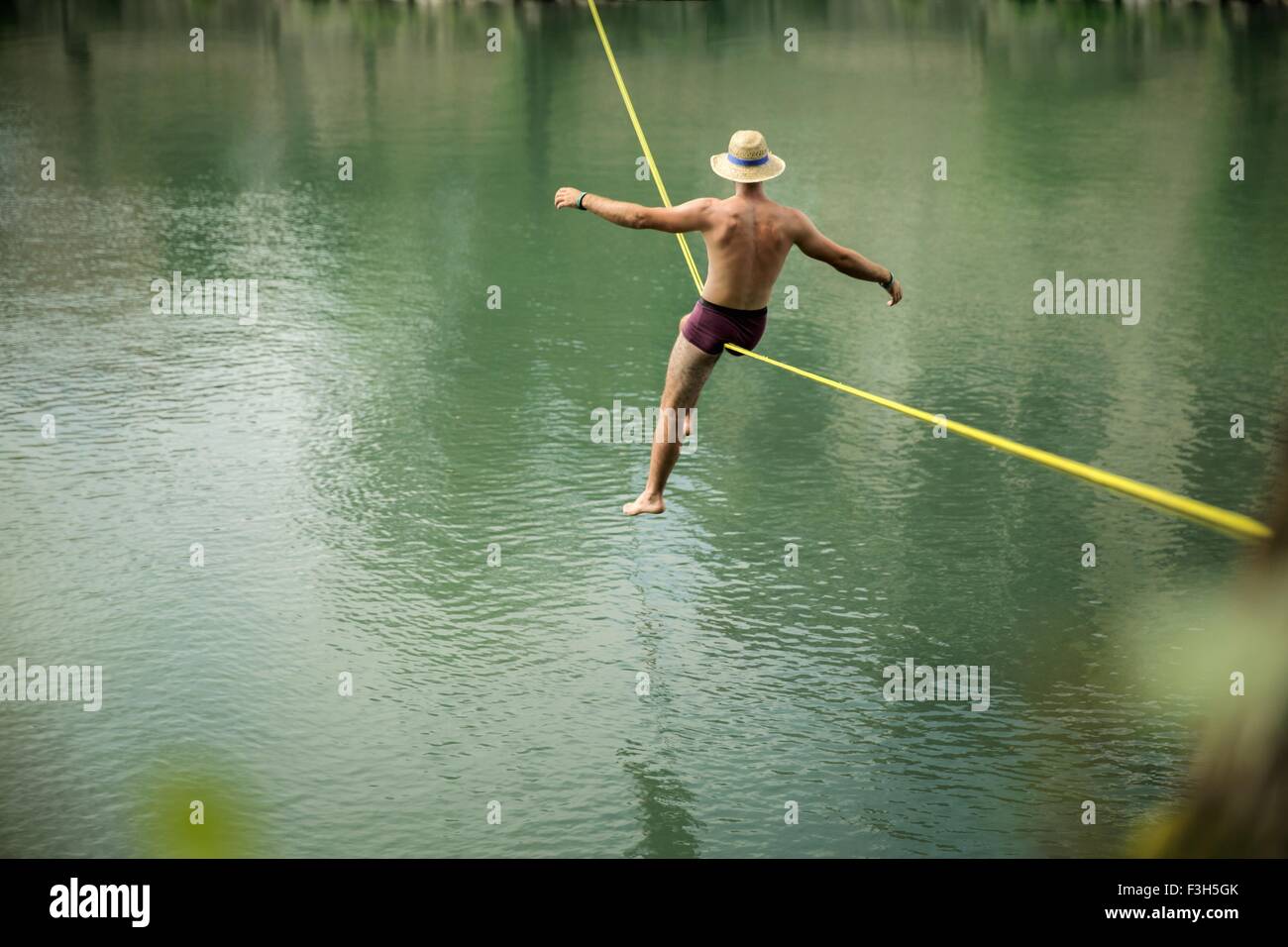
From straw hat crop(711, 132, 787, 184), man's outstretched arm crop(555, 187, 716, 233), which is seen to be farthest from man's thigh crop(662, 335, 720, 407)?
straw hat crop(711, 132, 787, 184)

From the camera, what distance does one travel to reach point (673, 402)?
7.82m

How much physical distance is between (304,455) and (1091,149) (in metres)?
12.6

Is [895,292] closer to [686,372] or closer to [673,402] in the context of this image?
[686,372]

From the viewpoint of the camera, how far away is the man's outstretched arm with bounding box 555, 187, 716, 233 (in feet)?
23.1

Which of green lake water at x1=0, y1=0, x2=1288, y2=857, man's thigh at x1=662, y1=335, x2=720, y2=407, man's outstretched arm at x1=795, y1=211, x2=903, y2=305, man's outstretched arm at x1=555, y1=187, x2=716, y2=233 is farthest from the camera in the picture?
man's thigh at x1=662, y1=335, x2=720, y2=407

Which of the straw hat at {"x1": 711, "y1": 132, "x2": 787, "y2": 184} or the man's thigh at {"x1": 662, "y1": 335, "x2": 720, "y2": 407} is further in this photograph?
the man's thigh at {"x1": 662, "y1": 335, "x2": 720, "y2": 407}

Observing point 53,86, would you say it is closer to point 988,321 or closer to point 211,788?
point 988,321

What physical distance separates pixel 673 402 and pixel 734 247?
909 millimetres

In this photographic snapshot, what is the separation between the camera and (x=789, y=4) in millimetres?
34562

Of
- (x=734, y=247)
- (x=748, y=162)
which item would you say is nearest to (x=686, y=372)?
(x=734, y=247)

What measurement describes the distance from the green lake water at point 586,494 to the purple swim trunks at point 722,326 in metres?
1.51

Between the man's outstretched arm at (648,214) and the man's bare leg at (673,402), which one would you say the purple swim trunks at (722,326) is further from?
the man's outstretched arm at (648,214)

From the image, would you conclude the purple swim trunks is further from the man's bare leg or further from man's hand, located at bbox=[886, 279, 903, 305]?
man's hand, located at bbox=[886, 279, 903, 305]
